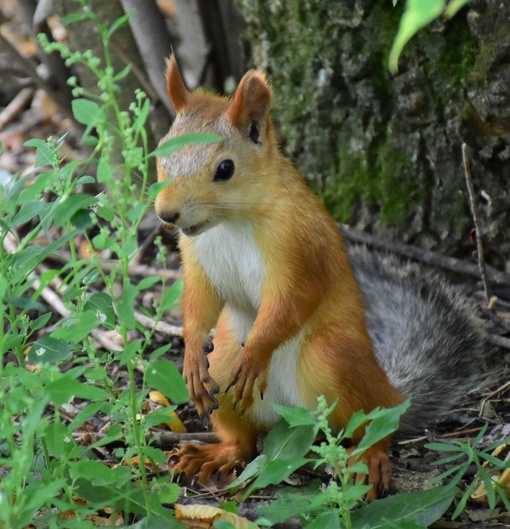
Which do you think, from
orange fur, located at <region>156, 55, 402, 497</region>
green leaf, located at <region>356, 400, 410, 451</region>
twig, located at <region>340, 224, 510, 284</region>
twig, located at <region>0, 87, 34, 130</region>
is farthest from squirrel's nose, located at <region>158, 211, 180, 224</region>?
twig, located at <region>0, 87, 34, 130</region>

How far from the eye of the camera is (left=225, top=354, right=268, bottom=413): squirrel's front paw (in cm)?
224

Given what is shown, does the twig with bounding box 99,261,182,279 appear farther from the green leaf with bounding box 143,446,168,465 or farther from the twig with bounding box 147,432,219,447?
the green leaf with bounding box 143,446,168,465

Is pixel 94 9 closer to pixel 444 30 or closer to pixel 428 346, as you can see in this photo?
pixel 444 30

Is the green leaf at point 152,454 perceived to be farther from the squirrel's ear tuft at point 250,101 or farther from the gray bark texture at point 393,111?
the gray bark texture at point 393,111

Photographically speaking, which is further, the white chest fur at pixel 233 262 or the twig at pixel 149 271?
the twig at pixel 149 271

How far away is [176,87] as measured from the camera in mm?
2244

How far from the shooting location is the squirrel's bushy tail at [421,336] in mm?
2652

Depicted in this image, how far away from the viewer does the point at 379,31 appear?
3002 mm

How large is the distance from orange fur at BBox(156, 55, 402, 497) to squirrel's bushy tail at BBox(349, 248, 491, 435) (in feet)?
1.00

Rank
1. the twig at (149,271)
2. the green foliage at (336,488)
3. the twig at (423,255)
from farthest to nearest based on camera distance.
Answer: the twig at (149,271) < the twig at (423,255) < the green foliage at (336,488)

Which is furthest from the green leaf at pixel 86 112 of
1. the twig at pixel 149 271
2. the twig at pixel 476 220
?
the twig at pixel 149 271

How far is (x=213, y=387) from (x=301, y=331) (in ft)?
0.81

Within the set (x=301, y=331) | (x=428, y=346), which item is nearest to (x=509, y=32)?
(x=428, y=346)

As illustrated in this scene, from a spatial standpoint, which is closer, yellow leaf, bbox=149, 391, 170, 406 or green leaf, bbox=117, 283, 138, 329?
green leaf, bbox=117, 283, 138, 329
